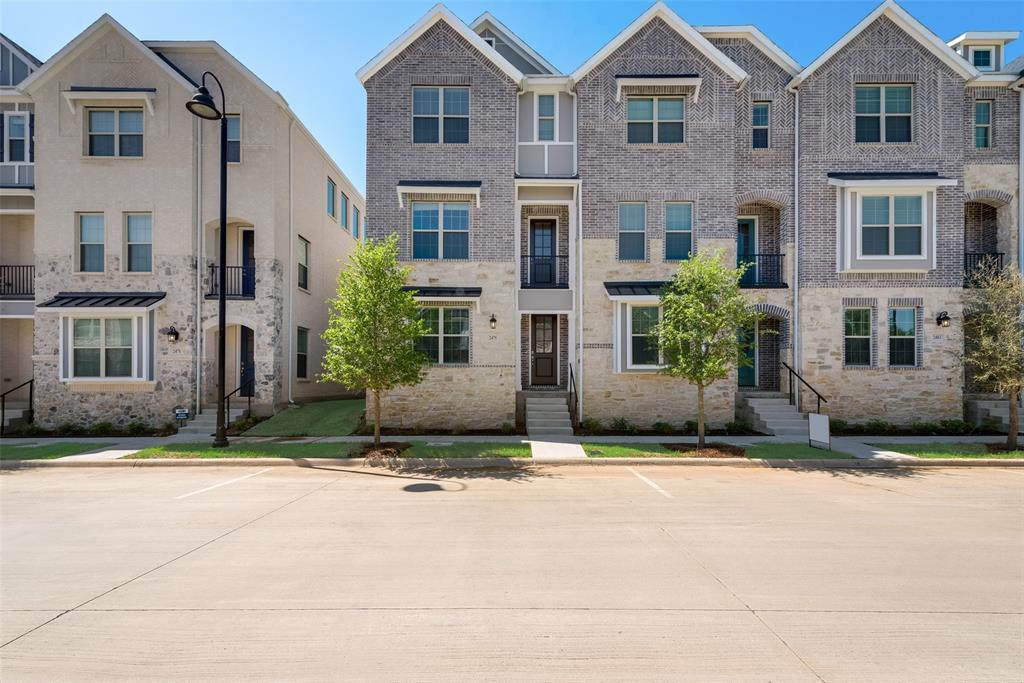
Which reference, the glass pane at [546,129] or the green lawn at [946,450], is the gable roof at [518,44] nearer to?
the glass pane at [546,129]

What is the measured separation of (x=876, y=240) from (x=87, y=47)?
26967 mm

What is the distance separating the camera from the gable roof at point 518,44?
1847 cm

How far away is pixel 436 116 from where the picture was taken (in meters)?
15.7

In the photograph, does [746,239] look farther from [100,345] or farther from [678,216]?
[100,345]

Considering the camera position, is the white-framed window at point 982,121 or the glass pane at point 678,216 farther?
the white-framed window at point 982,121

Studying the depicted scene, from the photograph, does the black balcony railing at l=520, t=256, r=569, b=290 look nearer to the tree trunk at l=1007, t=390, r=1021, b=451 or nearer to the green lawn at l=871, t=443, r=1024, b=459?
the green lawn at l=871, t=443, r=1024, b=459

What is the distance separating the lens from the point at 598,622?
164 inches

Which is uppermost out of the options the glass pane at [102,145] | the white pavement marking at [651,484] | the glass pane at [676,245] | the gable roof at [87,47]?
the gable roof at [87,47]

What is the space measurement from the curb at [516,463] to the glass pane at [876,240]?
7228mm

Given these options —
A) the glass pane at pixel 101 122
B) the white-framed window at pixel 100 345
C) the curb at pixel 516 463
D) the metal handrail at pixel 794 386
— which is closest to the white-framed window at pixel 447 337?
the curb at pixel 516 463

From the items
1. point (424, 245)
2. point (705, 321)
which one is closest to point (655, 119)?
point (705, 321)

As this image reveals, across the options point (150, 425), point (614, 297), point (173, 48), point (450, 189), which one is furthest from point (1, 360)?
point (614, 297)

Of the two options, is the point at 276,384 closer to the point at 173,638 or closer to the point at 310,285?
the point at 310,285

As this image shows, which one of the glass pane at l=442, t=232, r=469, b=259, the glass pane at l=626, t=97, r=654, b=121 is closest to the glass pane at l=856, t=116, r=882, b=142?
the glass pane at l=626, t=97, r=654, b=121
